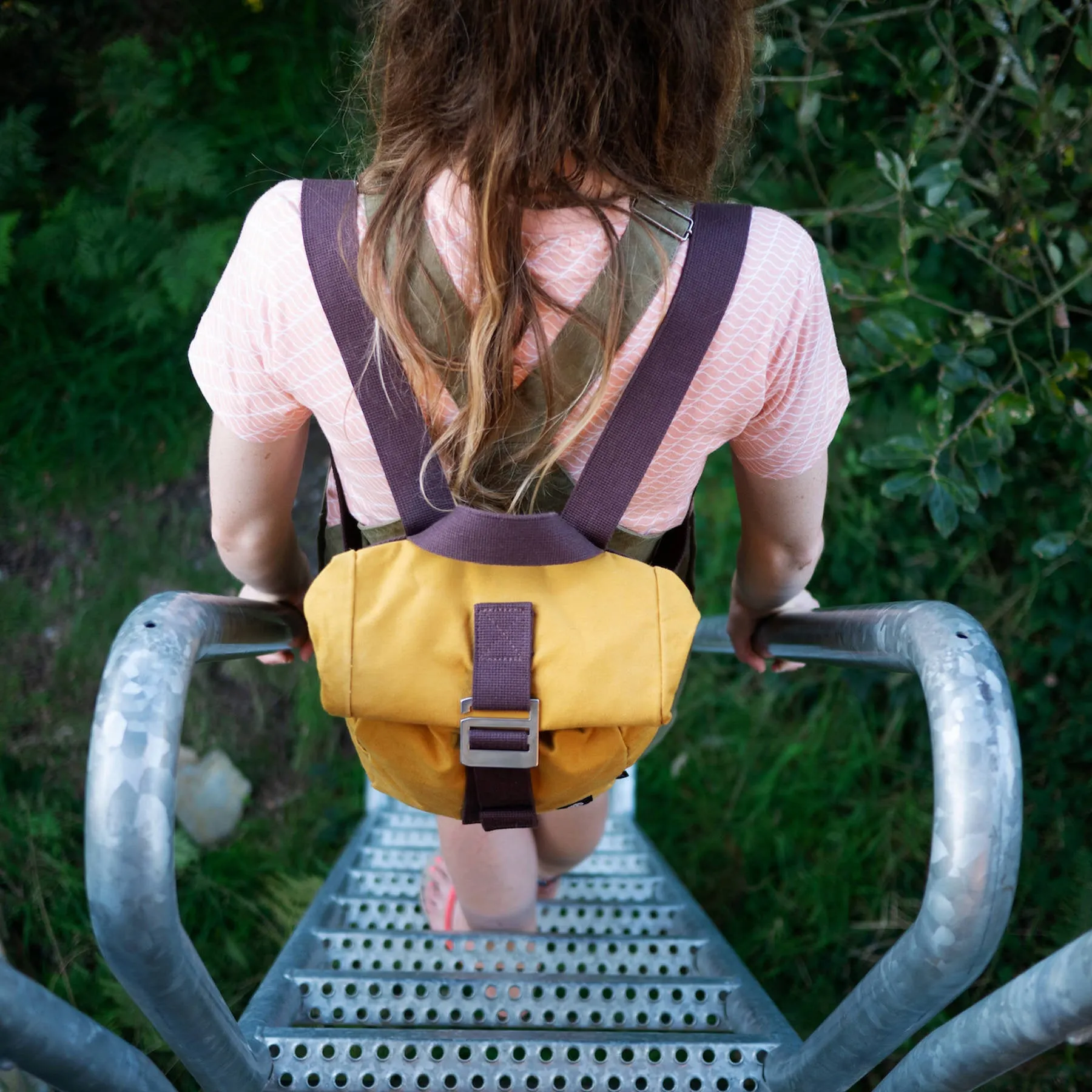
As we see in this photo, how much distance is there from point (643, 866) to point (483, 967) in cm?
90

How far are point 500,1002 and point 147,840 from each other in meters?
0.97

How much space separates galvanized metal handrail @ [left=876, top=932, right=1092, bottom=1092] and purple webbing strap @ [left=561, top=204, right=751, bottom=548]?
0.68m

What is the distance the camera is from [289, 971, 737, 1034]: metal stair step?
5.67ft

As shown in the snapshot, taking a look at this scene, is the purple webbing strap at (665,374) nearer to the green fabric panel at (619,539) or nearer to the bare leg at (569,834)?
the green fabric panel at (619,539)

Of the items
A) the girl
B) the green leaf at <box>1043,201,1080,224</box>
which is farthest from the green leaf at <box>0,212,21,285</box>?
Result: the green leaf at <box>1043,201,1080,224</box>

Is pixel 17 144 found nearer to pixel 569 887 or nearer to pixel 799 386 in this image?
pixel 569 887

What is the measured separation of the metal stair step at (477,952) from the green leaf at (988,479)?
4.48 ft

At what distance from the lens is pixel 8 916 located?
2965mm

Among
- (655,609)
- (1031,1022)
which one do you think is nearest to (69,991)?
(655,609)

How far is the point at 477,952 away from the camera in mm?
1974

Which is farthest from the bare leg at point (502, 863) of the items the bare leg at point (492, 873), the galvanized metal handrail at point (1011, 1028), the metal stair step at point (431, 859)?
the galvanized metal handrail at point (1011, 1028)

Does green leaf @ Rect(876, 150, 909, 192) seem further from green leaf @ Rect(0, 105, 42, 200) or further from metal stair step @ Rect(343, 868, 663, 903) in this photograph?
green leaf @ Rect(0, 105, 42, 200)

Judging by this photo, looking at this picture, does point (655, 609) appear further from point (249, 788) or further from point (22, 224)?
point (22, 224)

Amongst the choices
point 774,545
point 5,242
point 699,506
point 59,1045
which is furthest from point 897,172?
point 5,242
